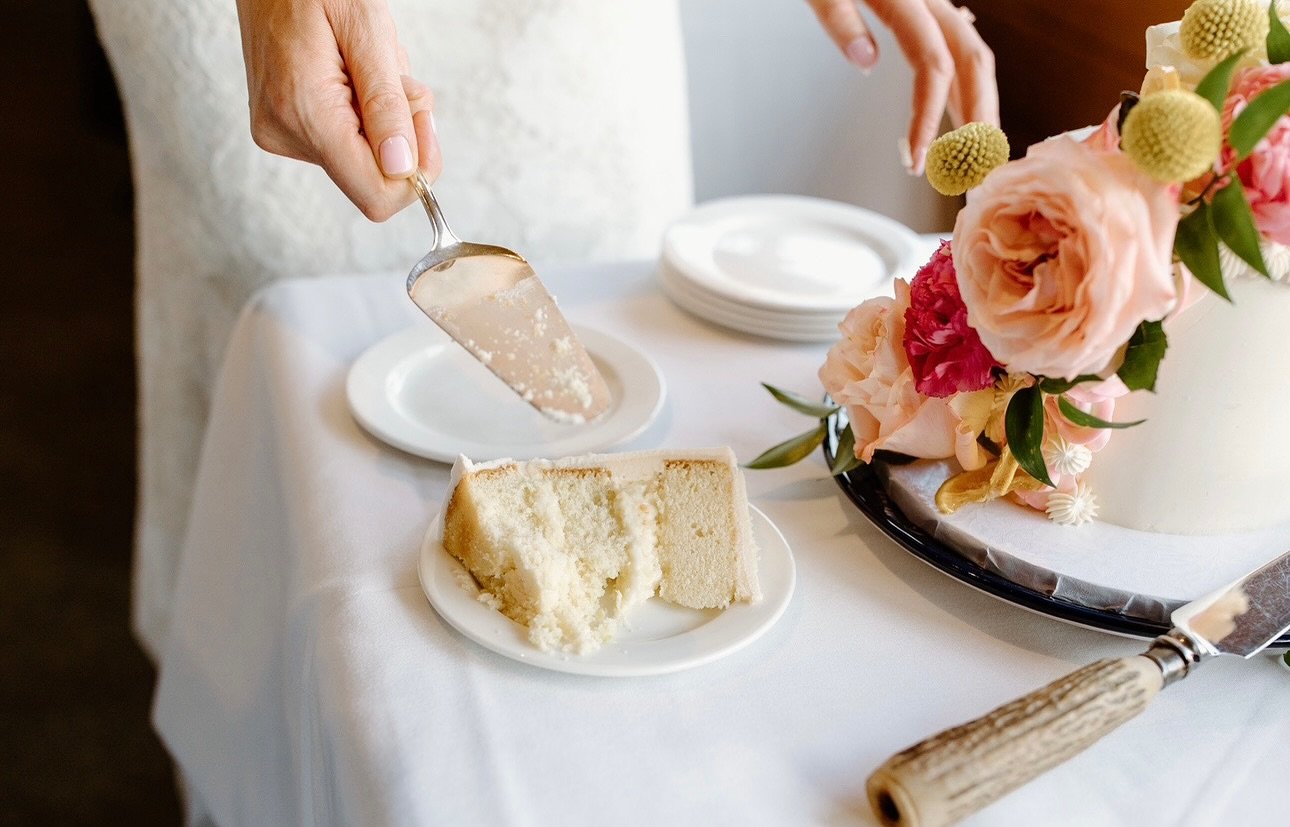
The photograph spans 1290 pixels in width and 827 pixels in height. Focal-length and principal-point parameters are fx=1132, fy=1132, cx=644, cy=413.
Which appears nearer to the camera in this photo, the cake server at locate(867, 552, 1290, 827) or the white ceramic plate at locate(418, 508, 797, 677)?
the cake server at locate(867, 552, 1290, 827)

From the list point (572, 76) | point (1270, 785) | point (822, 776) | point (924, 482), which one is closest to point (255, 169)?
point (572, 76)

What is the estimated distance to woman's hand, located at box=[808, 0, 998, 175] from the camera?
1387mm

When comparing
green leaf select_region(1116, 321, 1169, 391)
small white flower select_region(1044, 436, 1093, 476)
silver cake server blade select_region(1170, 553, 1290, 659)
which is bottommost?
silver cake server blade select_region(1170, 553, 1290, 659)

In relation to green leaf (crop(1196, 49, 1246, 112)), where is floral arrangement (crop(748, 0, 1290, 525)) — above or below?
below

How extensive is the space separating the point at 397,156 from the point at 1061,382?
56 centimetres

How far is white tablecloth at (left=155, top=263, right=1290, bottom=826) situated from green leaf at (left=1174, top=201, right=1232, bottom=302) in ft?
0.88

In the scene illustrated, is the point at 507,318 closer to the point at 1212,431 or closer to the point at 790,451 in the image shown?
the point at 790,451

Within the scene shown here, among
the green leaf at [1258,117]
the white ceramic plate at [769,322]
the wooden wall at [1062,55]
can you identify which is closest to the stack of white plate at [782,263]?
the white ceramic plate at [769,322]

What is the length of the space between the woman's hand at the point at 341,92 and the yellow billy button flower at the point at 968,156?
453 mm

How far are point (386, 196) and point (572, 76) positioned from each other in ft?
2.49

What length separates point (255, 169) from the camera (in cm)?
148

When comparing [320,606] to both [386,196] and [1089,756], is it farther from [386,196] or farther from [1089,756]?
[1089,756]

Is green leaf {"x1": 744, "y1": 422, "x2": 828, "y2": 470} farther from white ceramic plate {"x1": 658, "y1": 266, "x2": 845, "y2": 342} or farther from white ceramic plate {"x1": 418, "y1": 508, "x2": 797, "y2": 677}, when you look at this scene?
white ceramic plate {"x1": 658, "y1": 266, "x2": 845, "y2": 342}

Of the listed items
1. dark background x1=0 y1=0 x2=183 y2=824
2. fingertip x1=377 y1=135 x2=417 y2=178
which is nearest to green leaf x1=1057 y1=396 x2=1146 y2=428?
fingertip x1=377 y1=135 x2=417 y2=178
